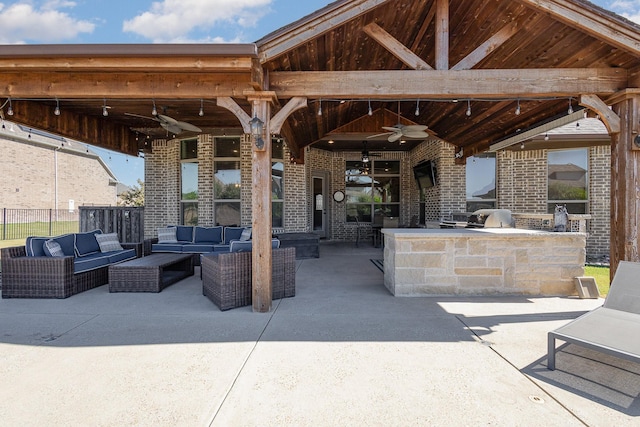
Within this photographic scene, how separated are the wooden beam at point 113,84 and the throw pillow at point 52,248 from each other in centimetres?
206

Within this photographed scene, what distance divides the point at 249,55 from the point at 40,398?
11.4 feet

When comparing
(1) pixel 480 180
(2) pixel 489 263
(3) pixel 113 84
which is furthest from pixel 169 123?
(1) pixel 480 180

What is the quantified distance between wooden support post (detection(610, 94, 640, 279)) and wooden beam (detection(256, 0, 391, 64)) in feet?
10.6

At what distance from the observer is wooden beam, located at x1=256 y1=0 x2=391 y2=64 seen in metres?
3.45

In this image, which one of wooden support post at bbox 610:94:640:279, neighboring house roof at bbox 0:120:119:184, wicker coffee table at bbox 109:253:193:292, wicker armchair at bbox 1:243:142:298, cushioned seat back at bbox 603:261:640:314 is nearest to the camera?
cushioned seat back at bbox 603:261:640:314

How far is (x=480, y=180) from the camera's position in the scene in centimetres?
855

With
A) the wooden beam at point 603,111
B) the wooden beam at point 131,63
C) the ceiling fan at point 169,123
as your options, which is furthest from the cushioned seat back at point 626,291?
the ceiling fan at point 169,123

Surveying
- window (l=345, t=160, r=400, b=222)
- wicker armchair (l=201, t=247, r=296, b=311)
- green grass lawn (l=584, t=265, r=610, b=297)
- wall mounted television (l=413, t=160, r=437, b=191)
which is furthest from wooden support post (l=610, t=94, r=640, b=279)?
window (l=345, t=160, r=400, b=222)

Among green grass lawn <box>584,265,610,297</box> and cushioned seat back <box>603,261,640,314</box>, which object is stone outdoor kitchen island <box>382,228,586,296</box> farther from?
cushioned seat back <box>603,261,640,314</box>

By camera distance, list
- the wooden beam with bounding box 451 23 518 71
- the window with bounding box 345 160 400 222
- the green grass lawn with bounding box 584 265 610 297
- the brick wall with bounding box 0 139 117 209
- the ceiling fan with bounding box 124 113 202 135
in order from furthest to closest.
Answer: the brick wall with bounding box 0 139 117 209 < the window with bounding box 345 160 400 222 < the ceiling fan with bounding box 124 113 202 135 < the green grass lawn with bounding box 584 265 610 297 < the wooden beam with bounding box 451 23 518 71

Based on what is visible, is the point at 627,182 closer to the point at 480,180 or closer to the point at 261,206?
the point at 261,206

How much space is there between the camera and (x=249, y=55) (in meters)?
3.39

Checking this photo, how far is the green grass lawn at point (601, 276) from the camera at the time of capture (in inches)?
187

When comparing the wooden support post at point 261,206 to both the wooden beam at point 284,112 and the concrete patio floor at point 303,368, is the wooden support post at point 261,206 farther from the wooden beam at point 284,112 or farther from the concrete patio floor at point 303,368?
the concrete patio floor at point 303,368
